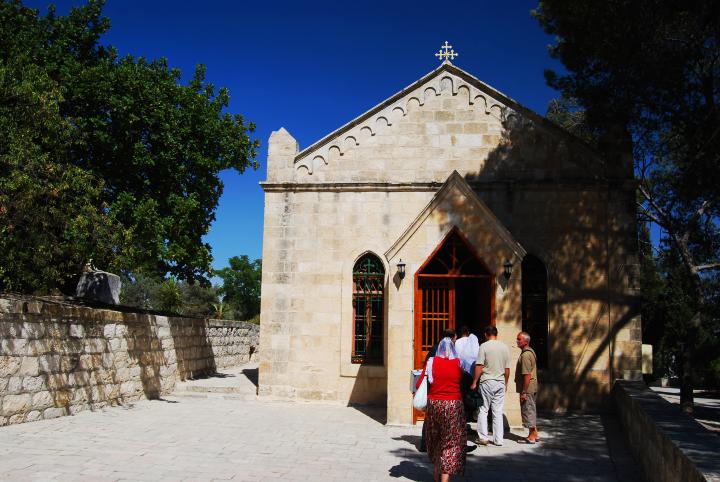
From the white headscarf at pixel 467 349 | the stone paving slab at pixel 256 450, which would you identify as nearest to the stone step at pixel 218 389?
the stone paving slab at pixel 256 450

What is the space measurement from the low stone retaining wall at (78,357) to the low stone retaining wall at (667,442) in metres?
9.21

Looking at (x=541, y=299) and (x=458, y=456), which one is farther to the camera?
(x=541, y=299)

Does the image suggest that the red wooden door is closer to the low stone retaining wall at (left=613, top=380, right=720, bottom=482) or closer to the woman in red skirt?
the low stone retaining wall at (left=613, top=380, right=720, bottom=482)

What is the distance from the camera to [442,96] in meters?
14.2

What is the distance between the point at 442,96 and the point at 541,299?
551 cm

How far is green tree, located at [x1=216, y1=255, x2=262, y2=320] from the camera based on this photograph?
59.3 m

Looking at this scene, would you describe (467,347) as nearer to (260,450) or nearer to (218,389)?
(260,450)

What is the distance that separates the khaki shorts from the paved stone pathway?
38cm

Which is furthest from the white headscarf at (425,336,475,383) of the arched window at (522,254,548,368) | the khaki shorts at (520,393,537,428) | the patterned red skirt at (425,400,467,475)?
the arched window at (522,254,548,368)

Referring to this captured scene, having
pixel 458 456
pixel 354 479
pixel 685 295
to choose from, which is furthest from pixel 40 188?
pixel 685 295

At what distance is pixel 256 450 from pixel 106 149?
11.3 m

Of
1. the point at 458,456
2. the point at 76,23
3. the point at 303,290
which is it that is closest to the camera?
the point at 458,456

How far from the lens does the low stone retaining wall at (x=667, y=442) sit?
4517 mm

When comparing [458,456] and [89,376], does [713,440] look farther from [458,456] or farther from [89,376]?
[89,376]
